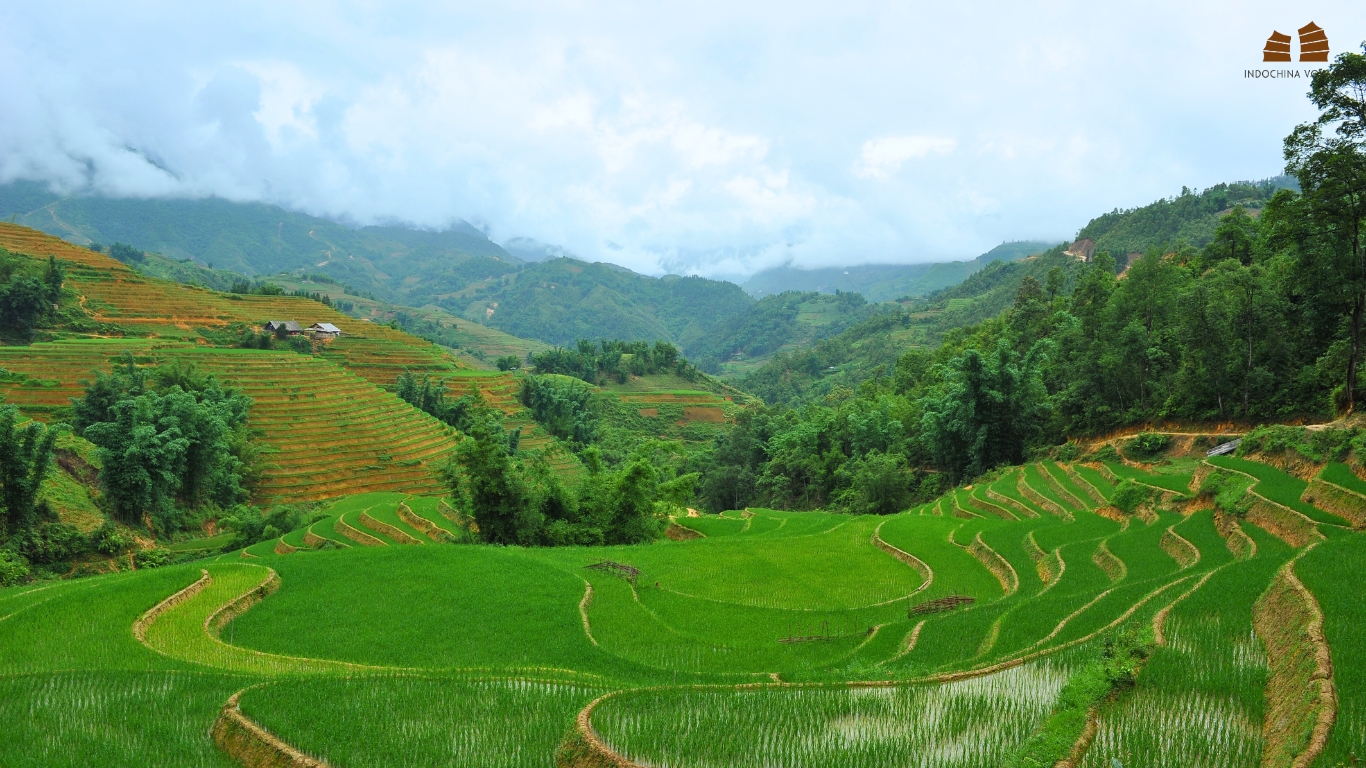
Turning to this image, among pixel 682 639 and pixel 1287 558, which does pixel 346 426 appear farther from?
pixel 1287 558

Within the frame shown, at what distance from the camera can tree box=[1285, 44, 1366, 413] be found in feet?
61.6

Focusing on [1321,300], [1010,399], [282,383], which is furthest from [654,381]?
[1321,300]

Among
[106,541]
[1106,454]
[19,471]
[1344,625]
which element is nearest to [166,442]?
[106,541]

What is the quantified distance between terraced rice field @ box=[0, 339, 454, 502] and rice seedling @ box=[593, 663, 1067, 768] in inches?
1564

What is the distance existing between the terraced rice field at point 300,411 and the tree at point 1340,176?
140 ft

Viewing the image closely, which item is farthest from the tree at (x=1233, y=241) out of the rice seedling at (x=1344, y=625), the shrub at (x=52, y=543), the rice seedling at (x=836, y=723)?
the shrub at (x=52, y=543)

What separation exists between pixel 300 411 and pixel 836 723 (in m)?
55.7

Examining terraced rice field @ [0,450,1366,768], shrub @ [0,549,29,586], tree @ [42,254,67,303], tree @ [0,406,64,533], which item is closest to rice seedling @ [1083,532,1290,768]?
terraced rice field @ [0,450,1366,768]

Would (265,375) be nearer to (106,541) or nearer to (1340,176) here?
(106,541)

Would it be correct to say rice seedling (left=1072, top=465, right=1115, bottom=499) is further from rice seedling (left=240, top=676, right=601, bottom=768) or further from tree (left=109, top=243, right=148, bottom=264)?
tree (left=109, top=243, right=148, bottom=264)

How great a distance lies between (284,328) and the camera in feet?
243

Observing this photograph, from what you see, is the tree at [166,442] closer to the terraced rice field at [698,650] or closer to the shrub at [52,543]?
the shrub at [52,543]

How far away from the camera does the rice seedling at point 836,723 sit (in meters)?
7.09

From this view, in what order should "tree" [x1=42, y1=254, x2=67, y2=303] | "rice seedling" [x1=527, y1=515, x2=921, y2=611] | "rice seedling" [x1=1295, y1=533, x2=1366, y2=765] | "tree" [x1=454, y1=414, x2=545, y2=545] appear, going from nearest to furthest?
"rice seedling" [x1=1295, y1=533, x2=1366, y2=765], "rice seedling" [x1=527, y1=515, x2=921, y2=611], "tree" [x1=454, y1=414, x2=545, y2=545], "tree" [x1=42, y1=254, x2=67, y2=303]
